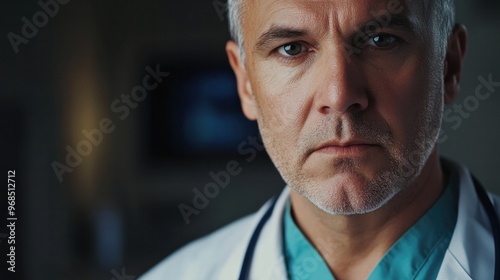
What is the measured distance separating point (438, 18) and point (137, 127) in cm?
253

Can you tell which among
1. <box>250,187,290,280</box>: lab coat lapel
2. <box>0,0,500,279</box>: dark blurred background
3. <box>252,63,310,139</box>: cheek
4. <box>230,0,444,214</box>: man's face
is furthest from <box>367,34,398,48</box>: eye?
<box>0,0,500,279</box>: dark blurred background

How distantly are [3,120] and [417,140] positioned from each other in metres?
2.67

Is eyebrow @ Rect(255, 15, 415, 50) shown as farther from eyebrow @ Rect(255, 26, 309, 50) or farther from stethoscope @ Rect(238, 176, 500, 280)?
stethoscope @ Rect(238, 176, 500, 280)

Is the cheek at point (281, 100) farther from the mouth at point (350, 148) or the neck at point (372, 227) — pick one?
the neck at point (372, 227)

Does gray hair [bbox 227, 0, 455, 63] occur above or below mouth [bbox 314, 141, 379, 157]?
above

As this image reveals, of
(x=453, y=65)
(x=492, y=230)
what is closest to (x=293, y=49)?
(x=453, y=65)

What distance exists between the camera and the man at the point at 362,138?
0.99 metres

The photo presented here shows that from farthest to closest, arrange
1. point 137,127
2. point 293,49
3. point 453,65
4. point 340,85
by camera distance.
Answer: point 137,127 → point 453,65 → point 293,49 → point 340,85

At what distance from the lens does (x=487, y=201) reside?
1.13m

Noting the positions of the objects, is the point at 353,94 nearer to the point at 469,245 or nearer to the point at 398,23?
the point at 398,23

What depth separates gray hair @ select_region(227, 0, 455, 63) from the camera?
1070 mm

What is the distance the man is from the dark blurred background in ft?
7.23

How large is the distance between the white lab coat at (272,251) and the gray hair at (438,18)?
23cm

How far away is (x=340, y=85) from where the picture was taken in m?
0.94
